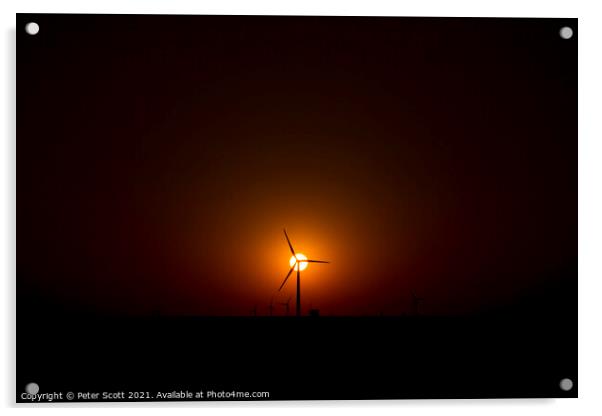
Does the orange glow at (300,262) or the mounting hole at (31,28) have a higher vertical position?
the mounting hole at (31,28)

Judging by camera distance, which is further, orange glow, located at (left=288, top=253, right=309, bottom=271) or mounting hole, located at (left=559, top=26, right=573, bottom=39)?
mounting hole, located at (left=559, top=26, right=573, bottom=39)

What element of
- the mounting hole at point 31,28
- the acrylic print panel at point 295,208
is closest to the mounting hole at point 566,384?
the acrylic print panel at point 295,208

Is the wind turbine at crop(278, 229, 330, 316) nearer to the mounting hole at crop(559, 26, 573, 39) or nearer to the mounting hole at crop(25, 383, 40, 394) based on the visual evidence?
the mounting hole at crop(25, 383, 40, 394)

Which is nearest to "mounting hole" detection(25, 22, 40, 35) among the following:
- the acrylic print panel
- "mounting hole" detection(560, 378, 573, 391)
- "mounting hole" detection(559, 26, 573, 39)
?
the acrylic print panel

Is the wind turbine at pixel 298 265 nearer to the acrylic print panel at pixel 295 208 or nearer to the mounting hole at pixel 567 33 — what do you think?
the acrylic print panel at pixel 295 208

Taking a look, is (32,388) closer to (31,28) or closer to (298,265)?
(298,265)

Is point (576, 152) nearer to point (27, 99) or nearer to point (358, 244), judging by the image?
point (358, 244)

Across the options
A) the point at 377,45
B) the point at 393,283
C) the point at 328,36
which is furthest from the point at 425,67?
the point at 393,283

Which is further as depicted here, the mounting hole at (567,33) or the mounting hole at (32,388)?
the mounting hole at (567,33)

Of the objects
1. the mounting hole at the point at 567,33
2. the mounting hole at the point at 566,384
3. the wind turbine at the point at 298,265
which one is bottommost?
the mounting hole at the point at 566,384
